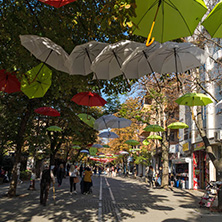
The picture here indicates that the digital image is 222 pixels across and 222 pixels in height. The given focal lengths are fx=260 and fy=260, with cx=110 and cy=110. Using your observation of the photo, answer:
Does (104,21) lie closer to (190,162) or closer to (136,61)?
(136,61)

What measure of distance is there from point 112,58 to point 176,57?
1.55 m

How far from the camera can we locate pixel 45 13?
7586mm

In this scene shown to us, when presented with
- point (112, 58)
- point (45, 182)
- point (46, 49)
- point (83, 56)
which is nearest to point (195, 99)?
point (112, 58)

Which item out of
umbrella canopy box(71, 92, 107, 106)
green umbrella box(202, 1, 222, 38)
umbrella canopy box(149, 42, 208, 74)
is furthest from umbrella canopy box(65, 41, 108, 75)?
umbrella canopy box(71, 92, 107, 106)

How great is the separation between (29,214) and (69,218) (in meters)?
1.57

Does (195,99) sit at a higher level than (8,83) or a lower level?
higher

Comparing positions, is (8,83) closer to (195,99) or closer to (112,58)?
(112,58)

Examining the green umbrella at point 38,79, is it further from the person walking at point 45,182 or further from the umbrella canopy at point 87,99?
the person walking at point 45,182

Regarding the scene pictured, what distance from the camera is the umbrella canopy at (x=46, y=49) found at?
6.16 meters

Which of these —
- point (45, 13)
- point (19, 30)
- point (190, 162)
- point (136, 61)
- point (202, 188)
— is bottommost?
point (202, 188)

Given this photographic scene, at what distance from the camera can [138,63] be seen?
6.54 metres

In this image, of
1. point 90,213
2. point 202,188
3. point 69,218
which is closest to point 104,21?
point 69,218

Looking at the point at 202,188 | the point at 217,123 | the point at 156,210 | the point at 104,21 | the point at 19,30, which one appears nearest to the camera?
the point at 104,21

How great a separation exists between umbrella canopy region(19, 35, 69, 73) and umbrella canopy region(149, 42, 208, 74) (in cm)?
228
